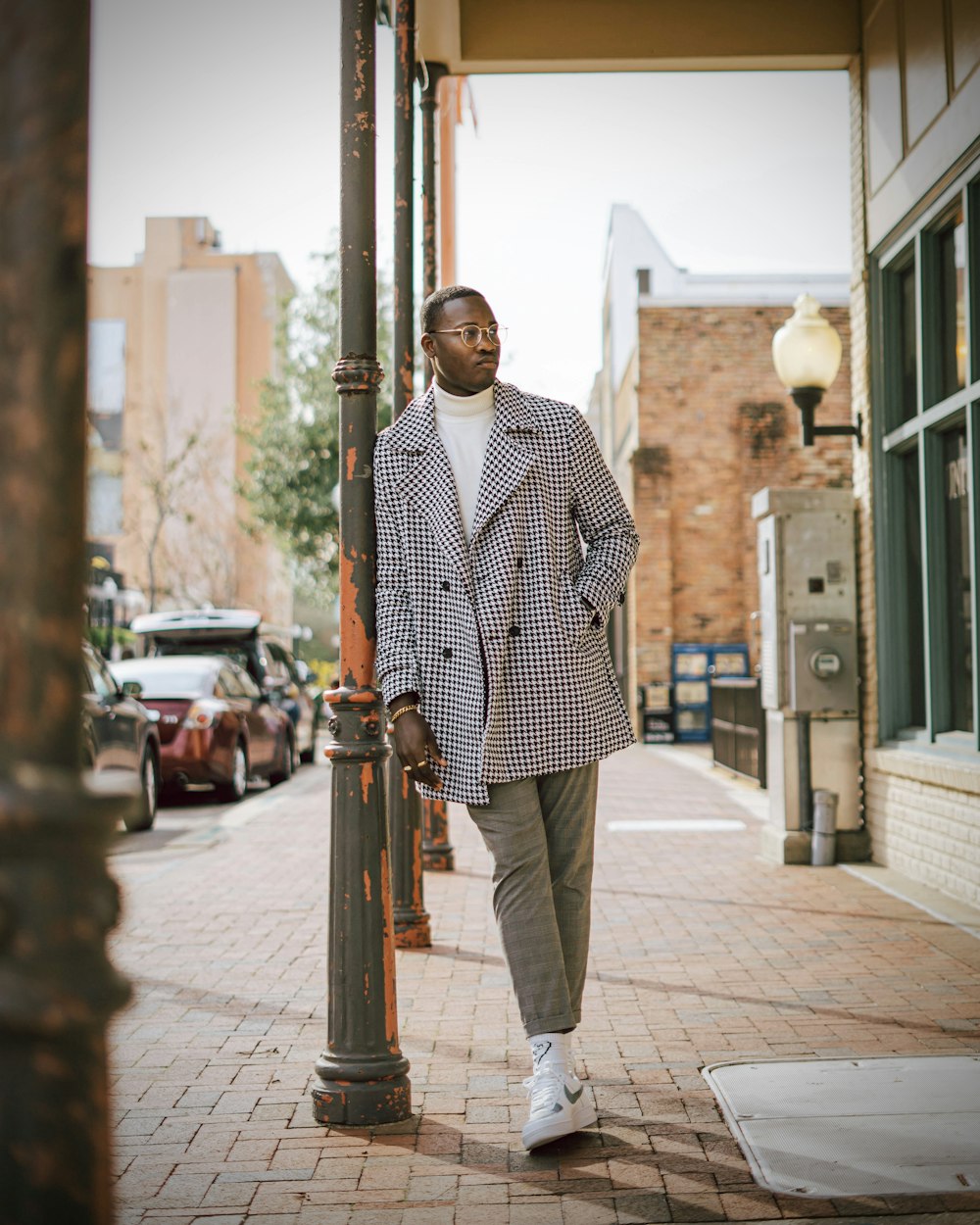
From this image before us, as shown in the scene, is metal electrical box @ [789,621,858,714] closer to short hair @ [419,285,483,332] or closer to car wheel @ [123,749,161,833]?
car wheel @ [123,749,161,833]

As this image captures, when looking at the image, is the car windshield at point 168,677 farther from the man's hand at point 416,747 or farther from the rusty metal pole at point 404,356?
the man's hand at point 416,747

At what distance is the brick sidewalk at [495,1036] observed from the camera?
11.0ft

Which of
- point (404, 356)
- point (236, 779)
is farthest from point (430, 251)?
point (236, 779)

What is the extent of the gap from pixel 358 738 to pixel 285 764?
13.1 metres

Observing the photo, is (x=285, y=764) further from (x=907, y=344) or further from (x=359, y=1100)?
(x=359, y=1100)

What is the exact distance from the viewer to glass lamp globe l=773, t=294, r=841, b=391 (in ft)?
31.4

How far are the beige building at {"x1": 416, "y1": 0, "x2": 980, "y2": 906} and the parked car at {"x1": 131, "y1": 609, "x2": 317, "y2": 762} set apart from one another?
8524 mm

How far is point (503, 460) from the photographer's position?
3.85m

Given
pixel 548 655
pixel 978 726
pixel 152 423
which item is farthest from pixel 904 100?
pixel 152 423

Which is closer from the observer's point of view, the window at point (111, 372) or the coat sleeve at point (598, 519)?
the coat sleeve at point (598, 519)

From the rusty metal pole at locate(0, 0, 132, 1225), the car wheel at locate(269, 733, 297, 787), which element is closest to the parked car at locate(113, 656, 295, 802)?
the car wheel at locate(269, 733, 297, 787)

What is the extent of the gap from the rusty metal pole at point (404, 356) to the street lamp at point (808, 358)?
11.1 ft

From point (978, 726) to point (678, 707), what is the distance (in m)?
18.0

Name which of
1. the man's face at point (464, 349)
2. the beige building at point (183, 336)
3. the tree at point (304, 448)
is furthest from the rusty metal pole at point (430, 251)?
the beige building at point (183, 336)
